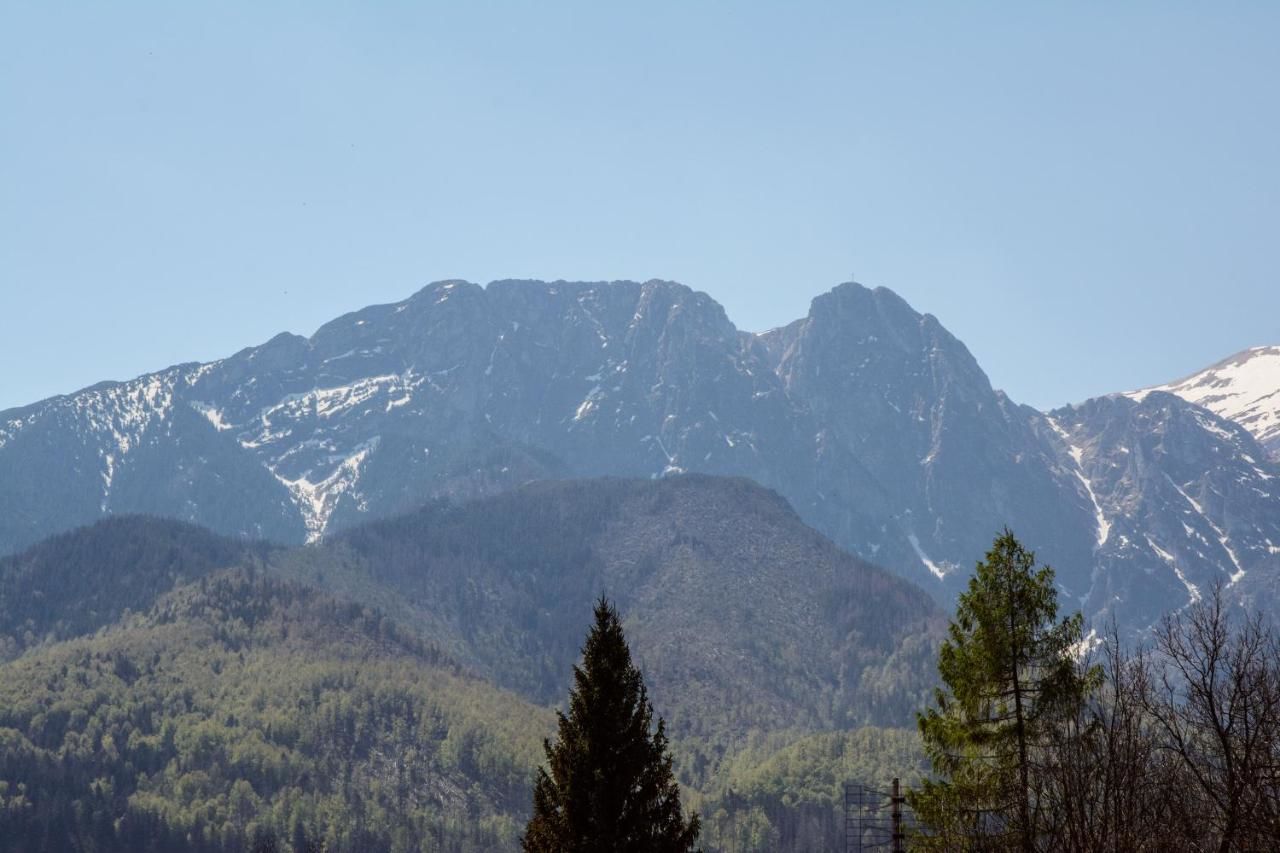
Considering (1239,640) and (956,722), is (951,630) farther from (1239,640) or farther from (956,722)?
(1239,640)

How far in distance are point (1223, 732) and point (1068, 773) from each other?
3.75 metres

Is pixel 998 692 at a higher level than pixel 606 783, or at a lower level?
higher

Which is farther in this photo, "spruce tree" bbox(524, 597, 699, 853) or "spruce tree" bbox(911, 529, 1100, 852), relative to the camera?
"spruce tree" bbox(911, 529, 1100, 852)

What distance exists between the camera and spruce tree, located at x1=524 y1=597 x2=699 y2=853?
41312mm

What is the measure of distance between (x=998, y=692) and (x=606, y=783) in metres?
12.5

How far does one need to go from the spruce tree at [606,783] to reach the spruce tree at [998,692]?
27.1ft

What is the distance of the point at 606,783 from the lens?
41625 mm

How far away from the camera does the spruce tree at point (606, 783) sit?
4131cm

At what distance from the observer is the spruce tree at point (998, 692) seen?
1725 inches

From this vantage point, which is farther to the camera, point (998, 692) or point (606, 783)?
point (998, 692)

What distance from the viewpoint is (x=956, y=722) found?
46.3 metres

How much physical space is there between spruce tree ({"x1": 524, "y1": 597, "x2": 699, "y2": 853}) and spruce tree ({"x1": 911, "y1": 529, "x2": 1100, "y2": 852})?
27.1 ft

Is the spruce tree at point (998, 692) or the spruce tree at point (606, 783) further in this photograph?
the spruce tree at point (998, 692)

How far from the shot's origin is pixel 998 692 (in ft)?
149
